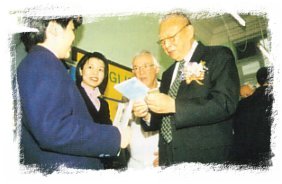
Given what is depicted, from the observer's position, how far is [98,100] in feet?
4.00

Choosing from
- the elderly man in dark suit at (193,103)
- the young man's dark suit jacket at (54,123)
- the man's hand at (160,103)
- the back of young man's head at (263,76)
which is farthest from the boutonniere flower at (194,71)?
the young man's dark suit jacket at (54,123)

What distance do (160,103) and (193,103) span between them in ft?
0.37

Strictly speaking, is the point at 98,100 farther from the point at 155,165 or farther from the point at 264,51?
the point at 264,51

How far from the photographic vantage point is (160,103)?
41.9 inches

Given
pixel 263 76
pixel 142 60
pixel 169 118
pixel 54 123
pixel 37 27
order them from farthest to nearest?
pixel 142 60, pixel 263 76, pixel 169 118, pixel 37 27, pixel 54 123

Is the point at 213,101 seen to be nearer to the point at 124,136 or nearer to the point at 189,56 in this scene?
the point at 189,56

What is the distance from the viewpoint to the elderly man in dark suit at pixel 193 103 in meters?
1.06

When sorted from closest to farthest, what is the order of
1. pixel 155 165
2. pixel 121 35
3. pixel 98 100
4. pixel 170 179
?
pixel 170 179 < pixel 155 165 < pixel 98 100 < pixel 121 35

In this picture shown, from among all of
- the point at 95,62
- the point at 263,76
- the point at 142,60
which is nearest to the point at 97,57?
the point at 95,62

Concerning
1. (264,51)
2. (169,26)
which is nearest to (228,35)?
(264,51)

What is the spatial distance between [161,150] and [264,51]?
1.84 feet

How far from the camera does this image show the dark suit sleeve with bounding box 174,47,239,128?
41.6 inches

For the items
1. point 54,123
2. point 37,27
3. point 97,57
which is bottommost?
point 54,123

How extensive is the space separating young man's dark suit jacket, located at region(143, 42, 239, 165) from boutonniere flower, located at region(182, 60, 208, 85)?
0.05 ft
